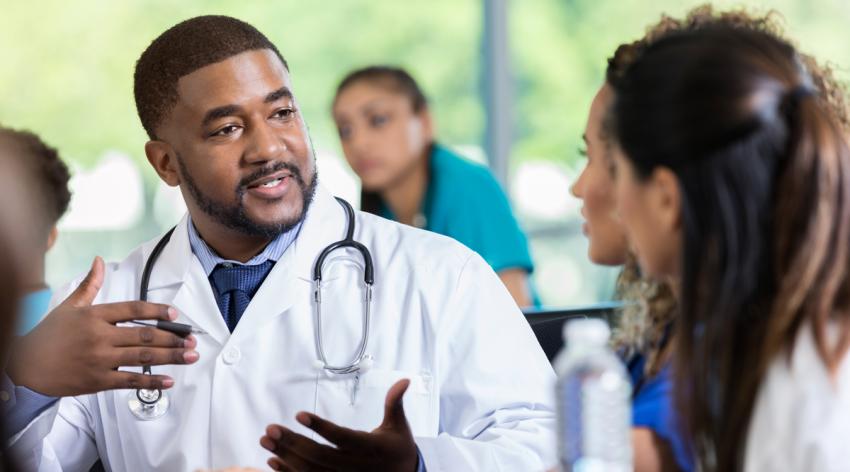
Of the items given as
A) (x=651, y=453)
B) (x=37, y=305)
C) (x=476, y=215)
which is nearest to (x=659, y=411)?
(x=651, y=453)

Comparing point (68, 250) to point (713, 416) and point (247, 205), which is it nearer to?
point (247, 205)

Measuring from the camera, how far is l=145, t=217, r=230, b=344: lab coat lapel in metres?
1.59

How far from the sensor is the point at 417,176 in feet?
9.86

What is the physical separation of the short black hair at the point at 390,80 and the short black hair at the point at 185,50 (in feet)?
4.77

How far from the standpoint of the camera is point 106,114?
196 inches

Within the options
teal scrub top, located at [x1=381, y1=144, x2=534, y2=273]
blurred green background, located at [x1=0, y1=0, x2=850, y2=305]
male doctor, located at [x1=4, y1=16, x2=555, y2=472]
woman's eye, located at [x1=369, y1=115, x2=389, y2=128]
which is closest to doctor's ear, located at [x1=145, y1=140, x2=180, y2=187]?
male doctor, located at [x1=4, y1=16, x2=555, y2=472]

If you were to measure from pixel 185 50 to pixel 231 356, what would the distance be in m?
0.48

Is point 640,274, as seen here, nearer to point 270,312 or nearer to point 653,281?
point 653,281

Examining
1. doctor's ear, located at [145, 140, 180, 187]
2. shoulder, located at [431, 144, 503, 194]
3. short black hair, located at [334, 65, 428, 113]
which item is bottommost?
doctor's ear, located at [145, 140, 180, 187]

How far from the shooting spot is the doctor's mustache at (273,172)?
1628 mm

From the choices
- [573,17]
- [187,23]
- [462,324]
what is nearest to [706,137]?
[462,324]

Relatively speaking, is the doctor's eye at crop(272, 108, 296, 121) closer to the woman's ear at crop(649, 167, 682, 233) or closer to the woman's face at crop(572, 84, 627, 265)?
the woman's face at crop(572, 84, 627, 265)

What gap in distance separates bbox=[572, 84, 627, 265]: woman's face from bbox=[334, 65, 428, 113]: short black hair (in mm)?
1893

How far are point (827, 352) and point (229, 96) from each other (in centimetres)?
101
